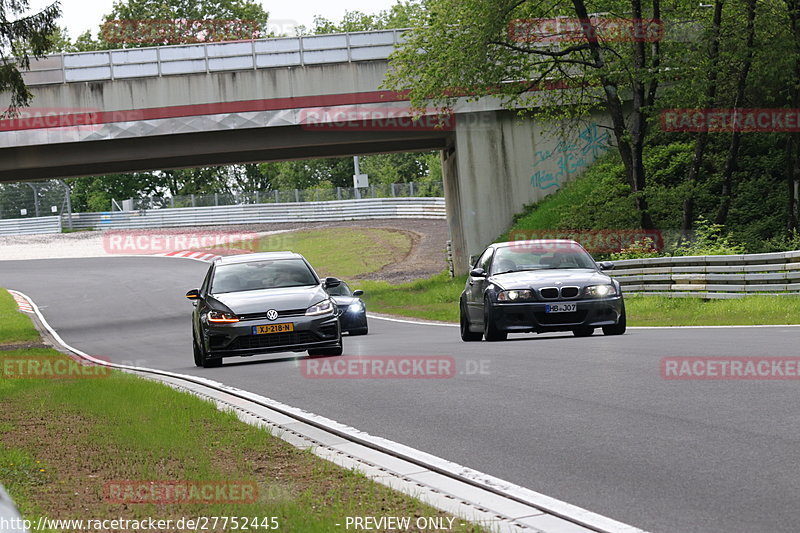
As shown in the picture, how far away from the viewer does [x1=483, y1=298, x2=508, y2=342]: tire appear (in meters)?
16.3

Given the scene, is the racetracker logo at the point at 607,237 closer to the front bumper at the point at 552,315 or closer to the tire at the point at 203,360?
the front bumper at the point at 552,315

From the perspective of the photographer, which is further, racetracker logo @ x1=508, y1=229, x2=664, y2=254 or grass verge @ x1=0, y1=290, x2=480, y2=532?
racetracker logo @ x1=508, y1=229, x2=664, y2=254

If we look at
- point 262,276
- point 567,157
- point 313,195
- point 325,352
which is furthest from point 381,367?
point 313,195

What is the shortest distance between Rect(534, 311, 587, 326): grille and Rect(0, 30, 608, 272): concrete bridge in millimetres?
20272

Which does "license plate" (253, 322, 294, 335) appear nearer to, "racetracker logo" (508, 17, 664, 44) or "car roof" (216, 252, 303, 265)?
"car roof" (216, 252, 303, 265)

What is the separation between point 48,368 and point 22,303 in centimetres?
2861

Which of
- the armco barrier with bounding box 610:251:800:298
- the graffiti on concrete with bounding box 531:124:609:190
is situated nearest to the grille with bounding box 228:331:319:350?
the armco barrier with bounding box 610:251:800:298

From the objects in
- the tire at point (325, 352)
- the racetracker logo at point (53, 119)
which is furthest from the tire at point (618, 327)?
the racetracker logo at point (53, 119)

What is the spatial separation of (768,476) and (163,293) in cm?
4092

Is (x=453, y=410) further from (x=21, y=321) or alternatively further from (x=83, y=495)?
(x=21, y=321)

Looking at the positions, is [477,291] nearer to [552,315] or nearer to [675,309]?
[552,315]

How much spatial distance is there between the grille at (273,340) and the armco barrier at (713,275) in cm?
1010

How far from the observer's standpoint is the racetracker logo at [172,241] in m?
66.1

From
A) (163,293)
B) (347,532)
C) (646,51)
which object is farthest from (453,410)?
(163,293)
